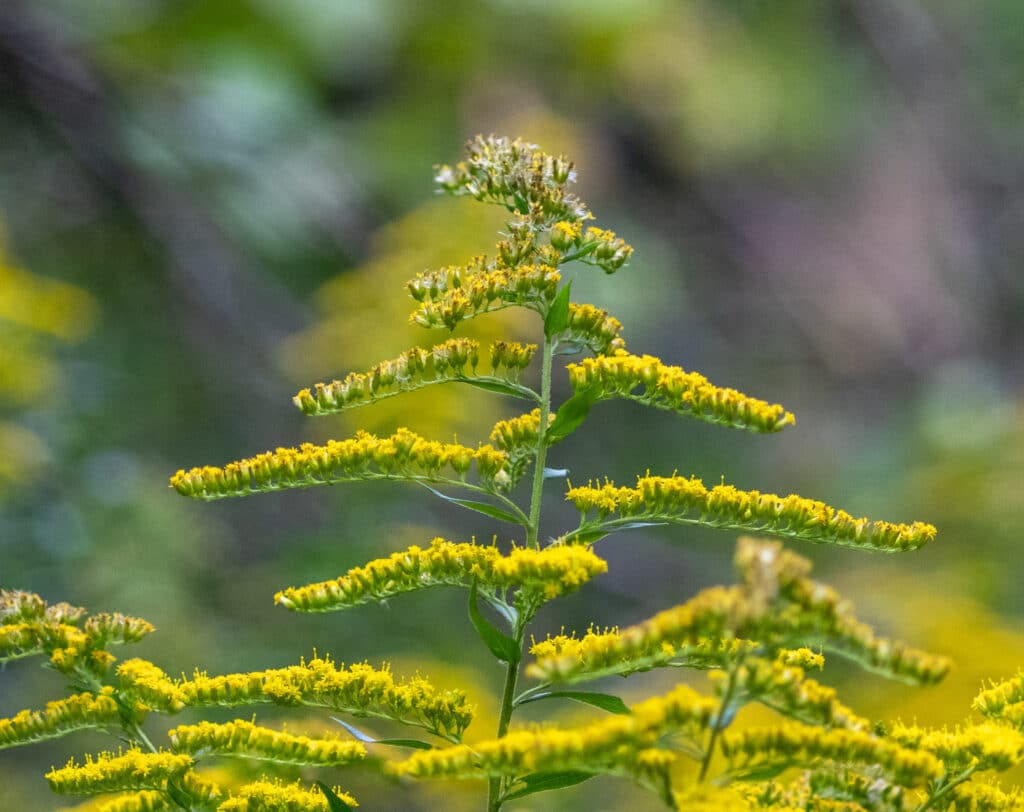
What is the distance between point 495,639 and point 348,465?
0.42 meters

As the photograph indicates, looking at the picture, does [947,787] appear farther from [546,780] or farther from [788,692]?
[546,780]

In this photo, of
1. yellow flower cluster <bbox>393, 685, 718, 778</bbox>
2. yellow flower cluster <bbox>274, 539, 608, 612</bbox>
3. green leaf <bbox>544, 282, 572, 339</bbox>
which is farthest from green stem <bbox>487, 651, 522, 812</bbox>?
green leaf <bbox>544, 282, 572, 339</bbox>

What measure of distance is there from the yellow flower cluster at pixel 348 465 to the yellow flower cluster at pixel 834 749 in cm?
68

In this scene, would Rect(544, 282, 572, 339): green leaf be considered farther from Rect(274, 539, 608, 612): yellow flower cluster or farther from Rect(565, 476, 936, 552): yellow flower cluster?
Rect(274, 539, 608, 612): yellow flower cluster

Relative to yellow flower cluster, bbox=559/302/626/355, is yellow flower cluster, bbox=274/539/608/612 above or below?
below

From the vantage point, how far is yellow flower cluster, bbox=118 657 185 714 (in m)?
1.71

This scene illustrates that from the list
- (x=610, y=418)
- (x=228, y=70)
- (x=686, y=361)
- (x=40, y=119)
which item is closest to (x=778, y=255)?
(x=686, y=361)

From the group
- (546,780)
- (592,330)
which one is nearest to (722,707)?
(546,780)

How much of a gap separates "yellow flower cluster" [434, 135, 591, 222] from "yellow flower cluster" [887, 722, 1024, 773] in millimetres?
904

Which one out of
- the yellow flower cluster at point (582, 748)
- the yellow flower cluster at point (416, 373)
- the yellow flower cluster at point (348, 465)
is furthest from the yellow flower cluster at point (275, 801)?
the yellow flower cluster at point (416, 373)

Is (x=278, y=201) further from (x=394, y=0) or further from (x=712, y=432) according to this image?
(x=712, y=432)

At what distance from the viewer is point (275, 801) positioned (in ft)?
5.57

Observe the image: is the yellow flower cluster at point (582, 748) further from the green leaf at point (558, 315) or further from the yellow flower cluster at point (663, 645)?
the green leaf at point (558, 315)

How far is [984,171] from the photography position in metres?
14.6
